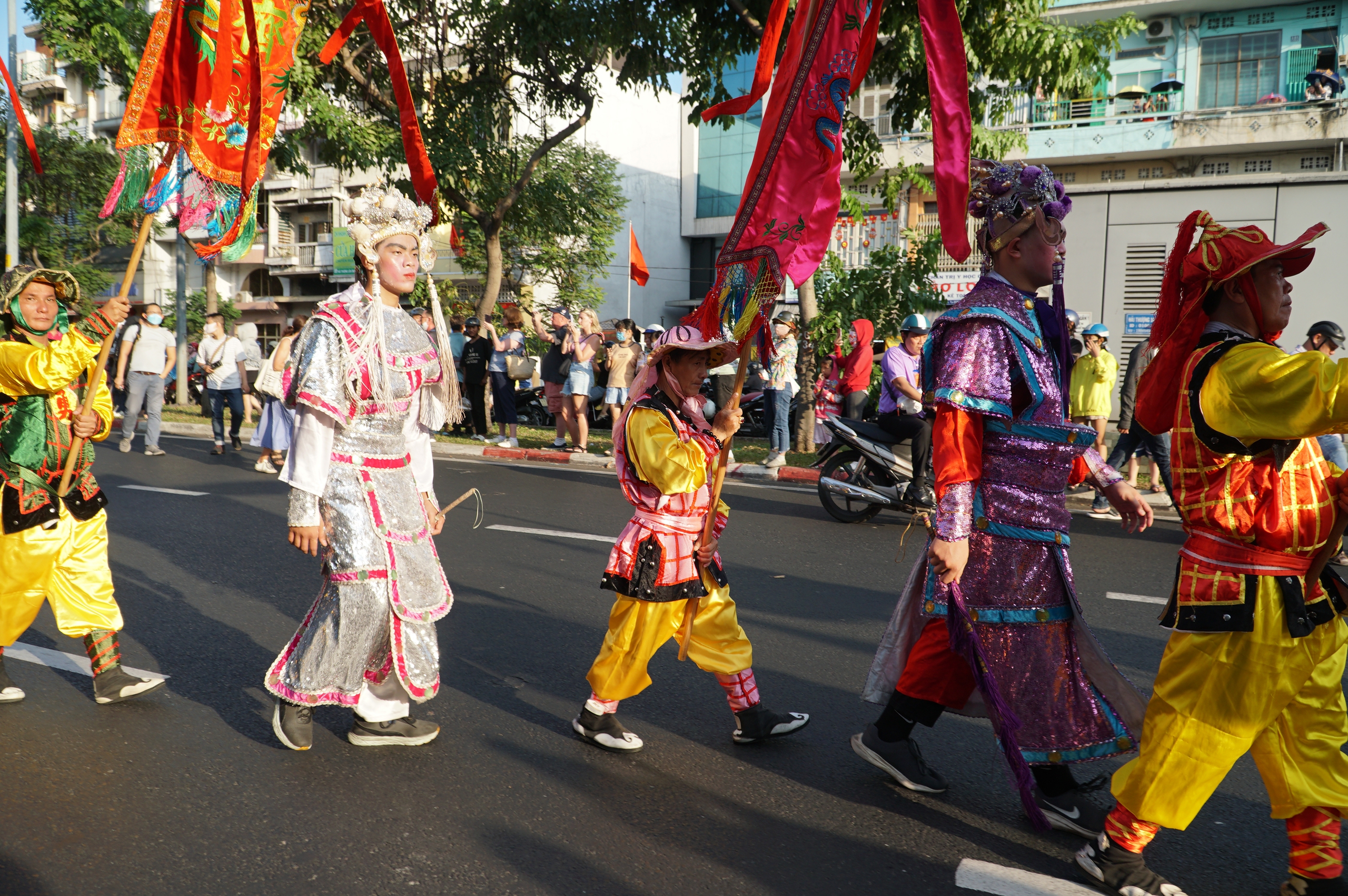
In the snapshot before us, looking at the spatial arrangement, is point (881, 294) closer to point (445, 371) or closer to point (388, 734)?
point (445, 371)

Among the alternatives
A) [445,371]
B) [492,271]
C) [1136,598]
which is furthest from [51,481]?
[492,271]

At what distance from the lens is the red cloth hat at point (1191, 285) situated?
2.51 m

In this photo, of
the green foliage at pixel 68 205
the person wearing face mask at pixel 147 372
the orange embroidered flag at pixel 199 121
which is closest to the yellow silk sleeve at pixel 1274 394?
the orange embroidered flag at pixel 199 121

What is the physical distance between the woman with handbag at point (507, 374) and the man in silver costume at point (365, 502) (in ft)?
32.9

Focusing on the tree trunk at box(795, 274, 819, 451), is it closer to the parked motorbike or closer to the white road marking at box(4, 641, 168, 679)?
the parked motorbike

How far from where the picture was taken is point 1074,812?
2943mm

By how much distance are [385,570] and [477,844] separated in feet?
3.42

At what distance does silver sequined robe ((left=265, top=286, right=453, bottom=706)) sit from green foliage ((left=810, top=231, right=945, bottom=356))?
9.40 m

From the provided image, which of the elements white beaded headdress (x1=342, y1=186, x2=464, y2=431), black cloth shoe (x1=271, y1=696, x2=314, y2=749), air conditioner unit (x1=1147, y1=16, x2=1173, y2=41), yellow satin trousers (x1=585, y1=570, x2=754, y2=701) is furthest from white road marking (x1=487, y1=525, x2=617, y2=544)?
air conditioner unit (x1=1147, y1=16, x2=1173, y2=41)

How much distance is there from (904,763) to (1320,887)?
114cm

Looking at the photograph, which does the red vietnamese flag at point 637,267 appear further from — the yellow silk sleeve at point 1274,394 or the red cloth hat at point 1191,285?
the yellow silk sleeve at point 1274,394

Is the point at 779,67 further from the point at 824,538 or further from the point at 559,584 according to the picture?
the point at 824,538

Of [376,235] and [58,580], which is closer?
[376,235]

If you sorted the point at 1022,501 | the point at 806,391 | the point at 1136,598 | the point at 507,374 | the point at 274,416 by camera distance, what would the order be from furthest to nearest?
the point at 507,374 < the point at 806,391 < the point at 274,416 < the point at 1136,598 < the point at 1022,501
